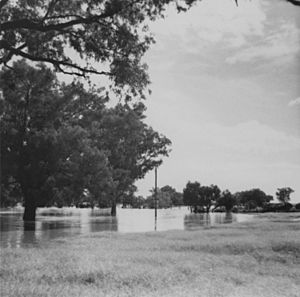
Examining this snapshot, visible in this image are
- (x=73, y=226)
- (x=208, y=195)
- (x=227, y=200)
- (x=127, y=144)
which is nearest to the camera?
(x=73, y=226)

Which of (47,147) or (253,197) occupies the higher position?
(47,147)

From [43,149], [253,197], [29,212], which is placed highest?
[43,149]

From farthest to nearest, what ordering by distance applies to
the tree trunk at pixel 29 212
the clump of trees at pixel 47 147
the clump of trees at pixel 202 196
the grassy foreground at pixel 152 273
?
the clump of trees at pixel 202 196
the tree trunk at pixel 29 212
the clump of trees at pixel 47 147
the grassy foreground at pixel 152 273

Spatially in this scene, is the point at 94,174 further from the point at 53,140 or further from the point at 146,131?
the point at 146,131

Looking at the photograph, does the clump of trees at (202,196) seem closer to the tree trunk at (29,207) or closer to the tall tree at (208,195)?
the tall tree at (208,195)

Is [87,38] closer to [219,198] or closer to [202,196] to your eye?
[219,198]

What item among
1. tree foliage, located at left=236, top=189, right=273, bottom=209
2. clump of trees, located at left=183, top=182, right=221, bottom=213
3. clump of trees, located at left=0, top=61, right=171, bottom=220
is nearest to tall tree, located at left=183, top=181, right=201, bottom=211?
clump of trees, located at left=183, top=182, right=221, bottom=213

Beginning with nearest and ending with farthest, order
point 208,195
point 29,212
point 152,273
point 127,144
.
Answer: point 152,273, point 29,212, point 127,144, point 208,195

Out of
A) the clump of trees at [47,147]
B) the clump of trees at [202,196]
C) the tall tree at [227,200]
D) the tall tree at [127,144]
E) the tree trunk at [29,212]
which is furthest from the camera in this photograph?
the clump of trees at [202,196]

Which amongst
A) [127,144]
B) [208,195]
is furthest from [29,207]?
[208,195]

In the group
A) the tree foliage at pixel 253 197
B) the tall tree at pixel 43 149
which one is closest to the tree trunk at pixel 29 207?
the tall tree at pixel 43 149

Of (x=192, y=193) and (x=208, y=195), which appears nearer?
(x=208, y=195)

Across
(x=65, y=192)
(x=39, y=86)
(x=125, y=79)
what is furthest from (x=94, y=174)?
(x=125, y=79)

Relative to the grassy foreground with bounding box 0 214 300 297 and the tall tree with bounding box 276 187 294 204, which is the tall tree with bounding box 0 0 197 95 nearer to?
the grassy foreground with bounding box 0 214 300 297
